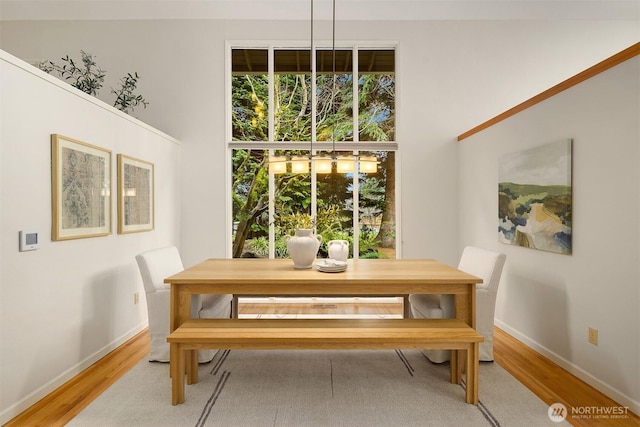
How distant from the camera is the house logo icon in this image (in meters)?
2.05

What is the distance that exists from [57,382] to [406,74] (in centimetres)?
466

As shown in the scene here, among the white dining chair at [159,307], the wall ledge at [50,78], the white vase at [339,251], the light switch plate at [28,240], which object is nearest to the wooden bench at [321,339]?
the white dining chair at [159,307]

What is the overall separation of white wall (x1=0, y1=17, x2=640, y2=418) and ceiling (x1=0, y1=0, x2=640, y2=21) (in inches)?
3.6

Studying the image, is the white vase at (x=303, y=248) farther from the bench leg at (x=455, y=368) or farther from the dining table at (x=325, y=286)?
the bench leg at (x=455, y=368)

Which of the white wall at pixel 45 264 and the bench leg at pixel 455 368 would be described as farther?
the bench leg at pixel 455 368

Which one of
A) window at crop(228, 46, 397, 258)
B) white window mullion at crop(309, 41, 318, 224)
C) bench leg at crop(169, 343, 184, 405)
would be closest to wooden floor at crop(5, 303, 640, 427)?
bench leg at crop(169, 343, 184, 405)

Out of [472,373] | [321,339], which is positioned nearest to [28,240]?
[321,339]

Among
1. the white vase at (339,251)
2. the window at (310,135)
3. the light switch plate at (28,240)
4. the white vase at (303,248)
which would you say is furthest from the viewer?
the window at (310,135)

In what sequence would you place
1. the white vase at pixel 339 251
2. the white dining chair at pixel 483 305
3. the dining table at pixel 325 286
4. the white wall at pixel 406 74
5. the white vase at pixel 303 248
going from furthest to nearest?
the white wall at pixel 406 74
the white vase at pixel 339 251
the white vase at pixel 303 248
the white dining chair at pixel 483 305
the dining table at pixel 325 286

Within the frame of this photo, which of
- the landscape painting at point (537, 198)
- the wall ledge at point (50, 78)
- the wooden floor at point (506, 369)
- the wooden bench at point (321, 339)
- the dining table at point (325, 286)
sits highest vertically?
the wall ledge at point (50, 78)

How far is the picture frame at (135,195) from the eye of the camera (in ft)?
10.6

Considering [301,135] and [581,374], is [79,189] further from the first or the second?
[581,374]

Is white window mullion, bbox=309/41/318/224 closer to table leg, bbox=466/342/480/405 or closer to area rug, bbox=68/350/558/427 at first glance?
area rug, bbox=68/350/558/427

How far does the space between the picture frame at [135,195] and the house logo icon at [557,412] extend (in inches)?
135
